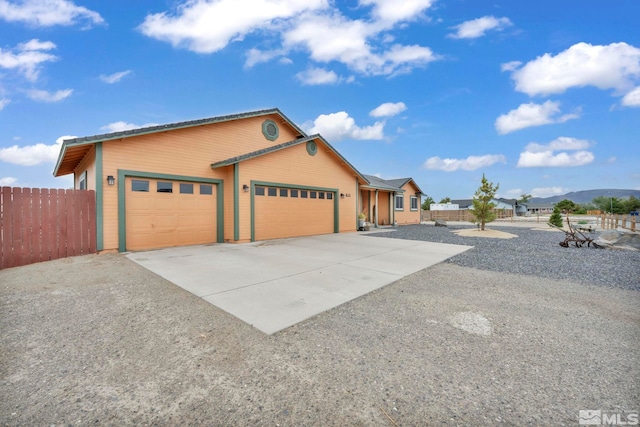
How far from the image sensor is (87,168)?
936 cm

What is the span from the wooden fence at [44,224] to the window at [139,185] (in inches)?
42.8

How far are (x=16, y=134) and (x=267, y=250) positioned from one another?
14571 millimetres

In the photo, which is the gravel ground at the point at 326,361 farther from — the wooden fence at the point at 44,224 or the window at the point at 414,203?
the window at the point at 414,203

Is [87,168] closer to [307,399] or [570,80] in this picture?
[307,399]

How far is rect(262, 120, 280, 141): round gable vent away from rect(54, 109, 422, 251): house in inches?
2.0

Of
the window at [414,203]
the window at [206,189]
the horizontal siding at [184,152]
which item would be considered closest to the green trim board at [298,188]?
the horizontal siding at [184,152]

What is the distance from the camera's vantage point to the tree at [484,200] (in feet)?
49.1

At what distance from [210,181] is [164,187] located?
5.46 feet

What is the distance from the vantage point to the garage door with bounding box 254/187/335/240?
1129cm

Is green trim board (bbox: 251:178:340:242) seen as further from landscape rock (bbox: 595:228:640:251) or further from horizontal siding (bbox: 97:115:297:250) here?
landscape rock (bbox: 595:228:640:251)

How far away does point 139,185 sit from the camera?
8.71 m

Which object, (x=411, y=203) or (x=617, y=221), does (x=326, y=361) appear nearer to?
(x=411, y=203)

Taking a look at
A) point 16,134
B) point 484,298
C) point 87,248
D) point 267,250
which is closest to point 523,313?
point 484,298

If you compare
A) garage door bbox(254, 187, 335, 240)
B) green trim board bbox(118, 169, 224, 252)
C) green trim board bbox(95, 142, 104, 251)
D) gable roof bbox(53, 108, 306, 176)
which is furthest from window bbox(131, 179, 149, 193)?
garage door bbox(254, 187, 335, 240)
